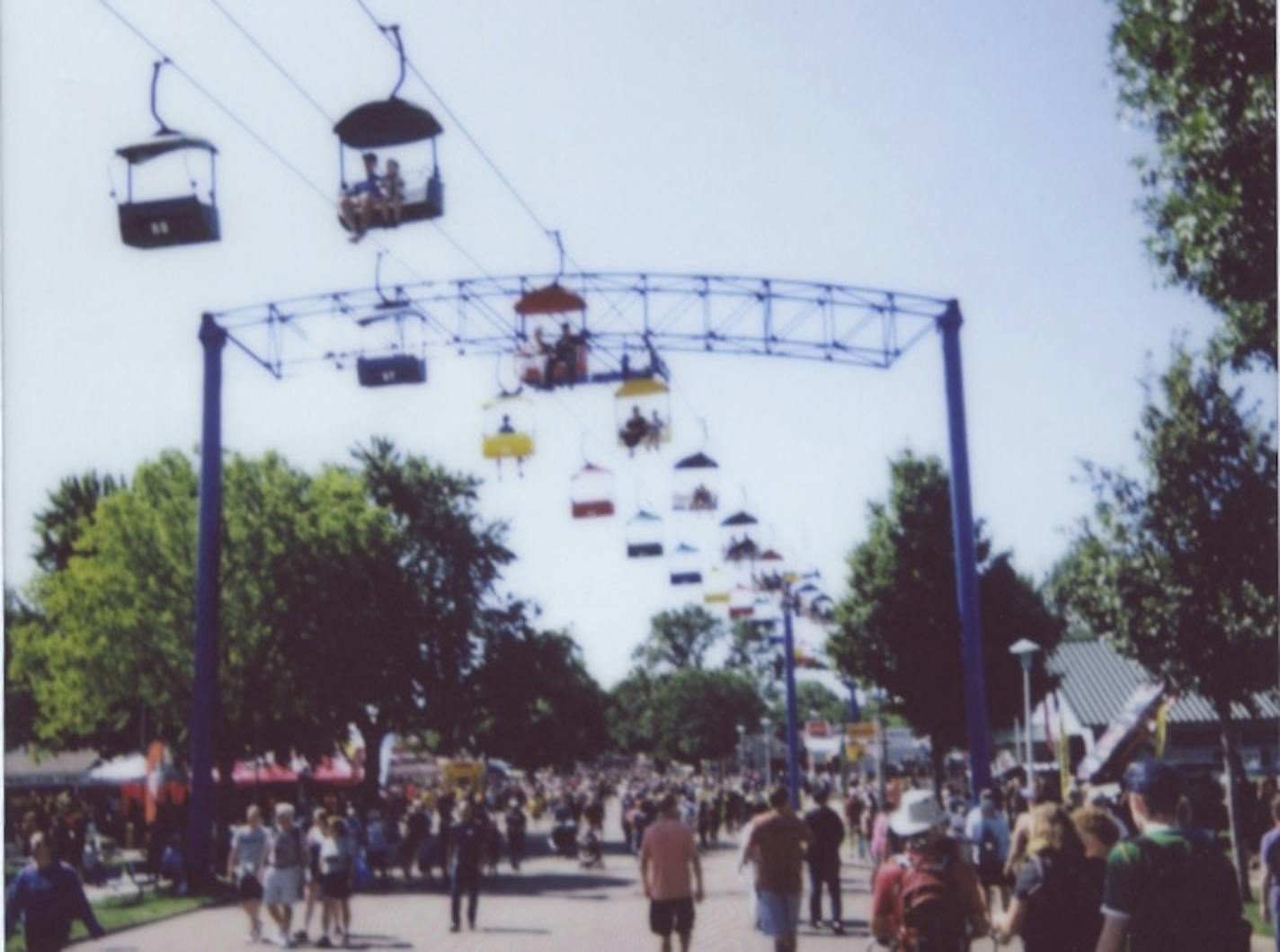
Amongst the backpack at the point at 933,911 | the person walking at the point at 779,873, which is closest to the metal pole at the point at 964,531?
the person walking at the point at 779,873

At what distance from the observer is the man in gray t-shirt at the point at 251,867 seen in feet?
56.2

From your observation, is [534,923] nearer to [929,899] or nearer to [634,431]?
[634,431]

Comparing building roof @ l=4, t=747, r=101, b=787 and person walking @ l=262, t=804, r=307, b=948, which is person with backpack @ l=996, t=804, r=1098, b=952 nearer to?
person walking @ l=262, t=804, r=307, b=948

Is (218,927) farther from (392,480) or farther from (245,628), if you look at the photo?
(392,480)

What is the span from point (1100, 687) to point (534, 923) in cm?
4017

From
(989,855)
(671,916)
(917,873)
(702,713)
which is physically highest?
(702,713)

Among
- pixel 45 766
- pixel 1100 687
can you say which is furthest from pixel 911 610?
pixel 45 766

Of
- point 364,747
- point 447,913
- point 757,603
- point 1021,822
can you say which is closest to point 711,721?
point 364,747

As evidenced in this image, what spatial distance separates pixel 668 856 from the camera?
41.2 feet

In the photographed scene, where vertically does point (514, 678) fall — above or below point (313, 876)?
above

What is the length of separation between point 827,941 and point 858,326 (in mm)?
8615

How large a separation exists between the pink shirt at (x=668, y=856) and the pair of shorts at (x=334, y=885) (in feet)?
19.4

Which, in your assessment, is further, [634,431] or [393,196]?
[634,431]

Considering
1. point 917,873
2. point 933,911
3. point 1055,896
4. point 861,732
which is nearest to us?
point 1055,896
